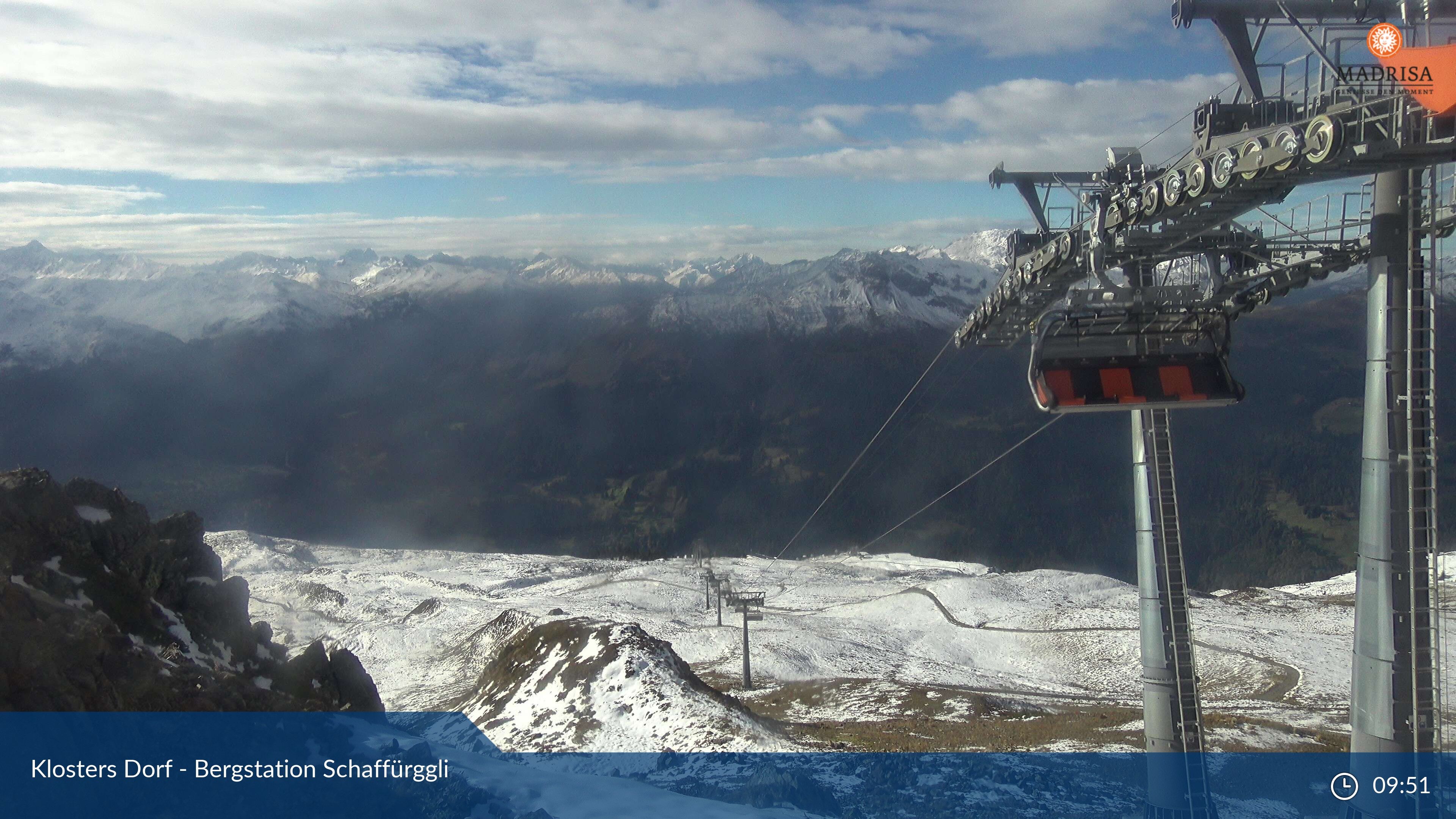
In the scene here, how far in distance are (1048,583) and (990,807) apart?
221 ft

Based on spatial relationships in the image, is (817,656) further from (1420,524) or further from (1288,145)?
(1288,145)

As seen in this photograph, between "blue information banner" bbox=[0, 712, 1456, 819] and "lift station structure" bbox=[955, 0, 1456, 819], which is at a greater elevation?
"lift station structure" bbox=[955, 0, 1456, 819]

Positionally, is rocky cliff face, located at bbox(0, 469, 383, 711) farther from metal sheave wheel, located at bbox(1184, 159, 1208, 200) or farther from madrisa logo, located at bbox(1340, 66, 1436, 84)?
madrisa logo, located at bbox(1340, 66, 1436, 84)

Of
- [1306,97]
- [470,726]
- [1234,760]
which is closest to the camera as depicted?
[1306,97]

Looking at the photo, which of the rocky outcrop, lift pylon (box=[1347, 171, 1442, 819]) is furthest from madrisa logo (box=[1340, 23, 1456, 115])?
the rocky outcrop

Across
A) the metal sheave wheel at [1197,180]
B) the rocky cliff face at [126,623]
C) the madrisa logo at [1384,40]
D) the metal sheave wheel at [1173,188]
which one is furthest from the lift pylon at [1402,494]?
the rocky cliff face at [126,623]

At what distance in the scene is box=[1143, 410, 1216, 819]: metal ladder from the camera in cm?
1672

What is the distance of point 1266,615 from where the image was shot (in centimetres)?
6481

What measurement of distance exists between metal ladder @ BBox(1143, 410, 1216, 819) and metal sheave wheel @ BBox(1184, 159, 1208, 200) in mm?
6045

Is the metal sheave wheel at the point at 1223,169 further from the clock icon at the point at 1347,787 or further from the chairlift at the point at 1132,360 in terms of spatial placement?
the clock icon at the point at 1347,787

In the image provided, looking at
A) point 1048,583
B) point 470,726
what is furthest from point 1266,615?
point 470,726

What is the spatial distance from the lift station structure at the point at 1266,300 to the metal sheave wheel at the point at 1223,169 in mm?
28

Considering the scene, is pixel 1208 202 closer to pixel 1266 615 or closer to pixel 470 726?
pixel 470 726

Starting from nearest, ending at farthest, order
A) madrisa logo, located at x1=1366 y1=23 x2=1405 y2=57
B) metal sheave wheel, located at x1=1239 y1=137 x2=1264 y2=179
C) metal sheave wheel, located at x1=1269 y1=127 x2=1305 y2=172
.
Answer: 1. metal sheave wheel, located at x1=1269 y1=127 x2=1305 y2=172
2. madrisa logo, located at x1=1366 y1=23 x2=1405 y2=57
3. metal sheave wheel, located at x1=1239 y1=137 x2=1264 y2=179
